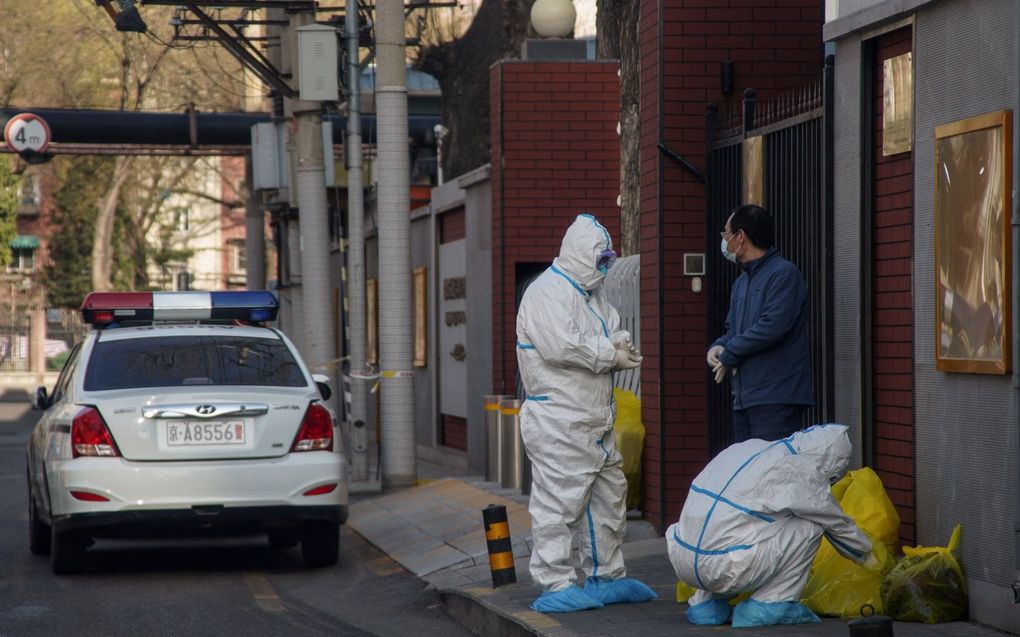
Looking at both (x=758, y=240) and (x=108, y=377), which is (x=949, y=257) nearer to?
(x=758, y=240)

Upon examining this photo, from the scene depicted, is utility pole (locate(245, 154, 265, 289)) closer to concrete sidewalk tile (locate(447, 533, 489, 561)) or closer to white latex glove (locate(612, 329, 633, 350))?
concrete sidewalk tile (locate(447, 533, 489, 561))

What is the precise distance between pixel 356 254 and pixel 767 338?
328 inches

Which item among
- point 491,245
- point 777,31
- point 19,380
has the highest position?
point 777,31

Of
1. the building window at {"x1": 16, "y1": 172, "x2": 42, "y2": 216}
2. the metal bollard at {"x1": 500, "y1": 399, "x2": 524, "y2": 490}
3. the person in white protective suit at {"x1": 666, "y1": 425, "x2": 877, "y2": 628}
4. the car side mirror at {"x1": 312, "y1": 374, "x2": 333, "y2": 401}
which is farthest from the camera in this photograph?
the building window at {"x1": 16, "y1": 172, "x2": 42, "y2": 216}

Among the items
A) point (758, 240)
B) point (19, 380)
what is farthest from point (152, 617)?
point (19, 380)

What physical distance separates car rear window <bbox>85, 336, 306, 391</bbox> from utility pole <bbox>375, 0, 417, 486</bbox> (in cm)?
417

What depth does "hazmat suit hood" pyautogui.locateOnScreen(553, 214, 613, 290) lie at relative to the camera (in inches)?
291

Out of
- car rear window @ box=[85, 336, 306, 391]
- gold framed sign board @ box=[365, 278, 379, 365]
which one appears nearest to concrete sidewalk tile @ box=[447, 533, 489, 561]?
car rear window @ box=[85, 336, 306, 391]

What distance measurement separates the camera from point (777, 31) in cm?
1014

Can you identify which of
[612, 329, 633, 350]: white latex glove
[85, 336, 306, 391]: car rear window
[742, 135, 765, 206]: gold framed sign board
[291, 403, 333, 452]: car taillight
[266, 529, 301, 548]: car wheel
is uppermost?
[742, 135, 765, 206]: gold framed sign board

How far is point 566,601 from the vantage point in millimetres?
7348

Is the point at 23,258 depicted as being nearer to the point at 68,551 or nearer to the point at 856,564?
the point at 68,551

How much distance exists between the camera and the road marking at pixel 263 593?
8.70 meters

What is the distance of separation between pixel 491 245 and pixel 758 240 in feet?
26.4
